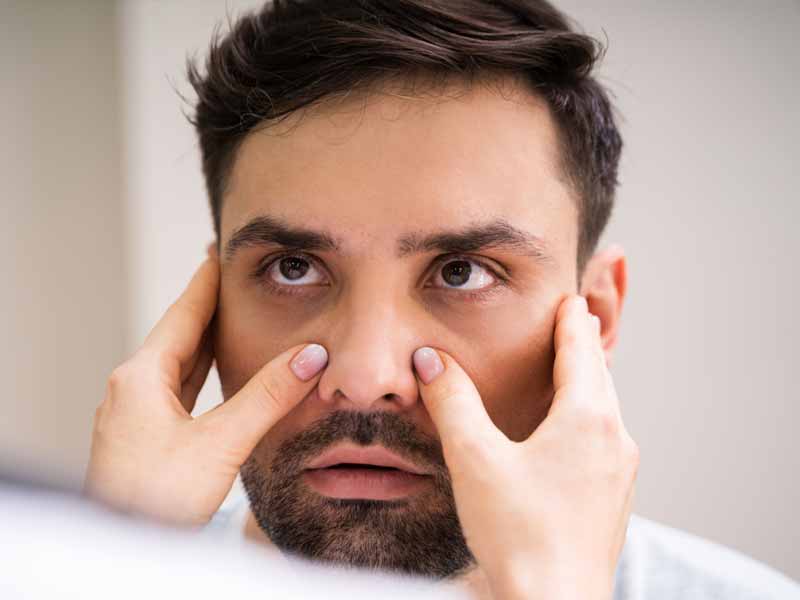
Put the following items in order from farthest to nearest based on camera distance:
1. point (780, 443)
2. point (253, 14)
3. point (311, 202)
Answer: point (780, 443) → point (253, 14) → point (311, 202)

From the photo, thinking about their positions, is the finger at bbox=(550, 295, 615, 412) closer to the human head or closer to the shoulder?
the human head

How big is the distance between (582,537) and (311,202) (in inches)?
22.8

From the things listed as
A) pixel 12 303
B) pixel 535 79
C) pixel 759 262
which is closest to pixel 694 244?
pixel 759 262

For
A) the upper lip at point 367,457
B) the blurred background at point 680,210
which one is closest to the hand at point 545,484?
the upper lip at point 367,457

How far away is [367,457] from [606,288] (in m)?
0.55

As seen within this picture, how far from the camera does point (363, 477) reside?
1.07 metres

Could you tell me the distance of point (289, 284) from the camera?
1155 mm

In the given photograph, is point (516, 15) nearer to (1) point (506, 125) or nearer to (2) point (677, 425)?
(1) point (506, 125)

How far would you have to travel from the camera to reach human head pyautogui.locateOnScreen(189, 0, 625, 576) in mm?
1038

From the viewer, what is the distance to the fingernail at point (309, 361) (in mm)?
1023

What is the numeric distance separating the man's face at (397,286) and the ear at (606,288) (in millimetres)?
151

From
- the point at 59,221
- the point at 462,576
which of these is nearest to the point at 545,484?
the point at 462,576

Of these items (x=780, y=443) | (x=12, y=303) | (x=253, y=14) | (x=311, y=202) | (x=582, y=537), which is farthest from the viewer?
(x=12, y=303)

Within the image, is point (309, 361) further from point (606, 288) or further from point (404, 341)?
point (606, 288)
